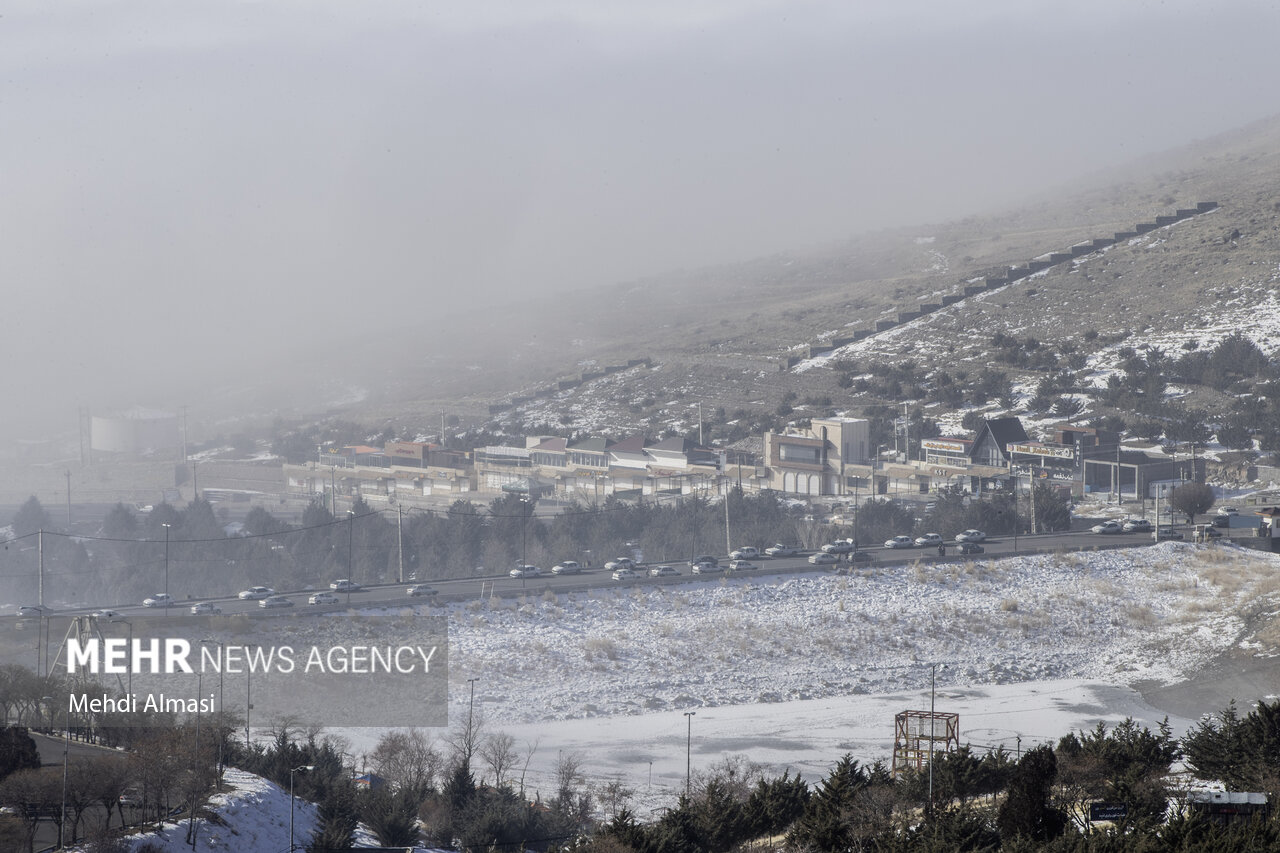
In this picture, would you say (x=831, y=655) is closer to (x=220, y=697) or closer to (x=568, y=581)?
(x=568, y=581)

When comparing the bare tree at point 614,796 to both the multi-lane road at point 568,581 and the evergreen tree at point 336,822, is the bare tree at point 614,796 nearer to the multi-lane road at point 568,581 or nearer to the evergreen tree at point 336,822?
the evergreen tree at point 336,822

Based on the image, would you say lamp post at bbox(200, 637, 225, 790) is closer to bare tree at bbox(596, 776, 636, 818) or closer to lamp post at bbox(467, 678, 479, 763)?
lamp post at bbox(467, 678, 479, 763)

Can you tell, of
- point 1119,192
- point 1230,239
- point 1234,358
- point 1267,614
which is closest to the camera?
point 1267,614

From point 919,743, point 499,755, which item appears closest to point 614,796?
point 499,755

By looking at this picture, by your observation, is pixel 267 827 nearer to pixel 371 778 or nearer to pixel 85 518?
pixel 371 778

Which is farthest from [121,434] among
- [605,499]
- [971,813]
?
[971,813]

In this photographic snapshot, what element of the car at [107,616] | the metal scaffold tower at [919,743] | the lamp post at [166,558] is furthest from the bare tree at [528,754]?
the lamp post at [166,558]
